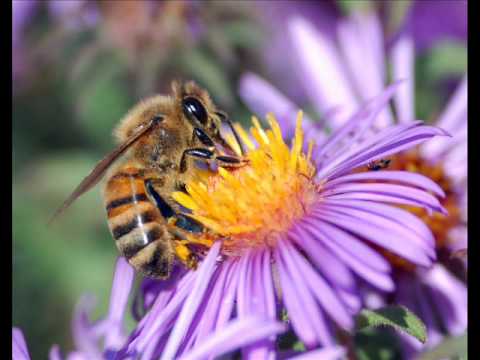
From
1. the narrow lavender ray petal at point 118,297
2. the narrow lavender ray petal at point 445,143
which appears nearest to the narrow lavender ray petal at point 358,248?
the narrow lavender ray petal at point 118,297

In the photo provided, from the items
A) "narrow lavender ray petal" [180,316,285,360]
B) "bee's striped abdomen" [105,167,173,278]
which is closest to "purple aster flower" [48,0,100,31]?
"bee's striped abdomen" [105,167,173,278]

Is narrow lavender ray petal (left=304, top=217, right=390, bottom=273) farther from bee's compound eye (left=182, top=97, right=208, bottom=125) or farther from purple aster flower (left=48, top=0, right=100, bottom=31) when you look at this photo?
purple aster flower (left=48, top=0, right=100, bottom=31)

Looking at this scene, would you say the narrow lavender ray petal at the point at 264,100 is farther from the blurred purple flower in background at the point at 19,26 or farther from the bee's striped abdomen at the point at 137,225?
the blurred purple flower in background at the point at 19,26

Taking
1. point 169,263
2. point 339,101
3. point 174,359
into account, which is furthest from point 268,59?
point 174,359

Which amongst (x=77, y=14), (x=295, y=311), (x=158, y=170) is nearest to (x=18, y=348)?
(x=158, y=170)

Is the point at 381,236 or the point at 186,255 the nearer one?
the point at 381,236

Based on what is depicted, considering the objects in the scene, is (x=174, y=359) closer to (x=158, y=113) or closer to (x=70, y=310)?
(x=158, y=113)

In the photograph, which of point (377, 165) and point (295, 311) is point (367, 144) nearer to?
point (377, 165)
